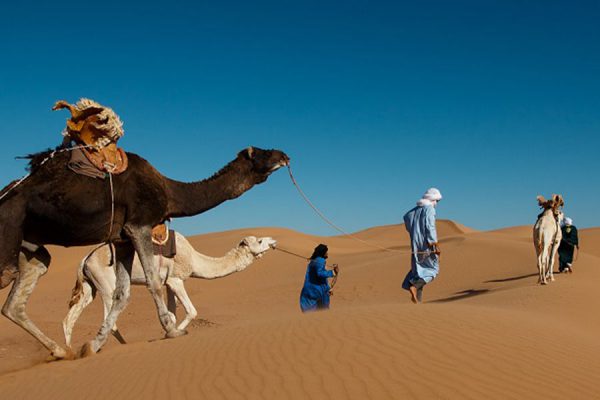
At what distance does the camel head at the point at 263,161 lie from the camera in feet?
26.9

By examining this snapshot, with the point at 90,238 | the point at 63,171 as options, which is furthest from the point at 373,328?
the point at 63,171

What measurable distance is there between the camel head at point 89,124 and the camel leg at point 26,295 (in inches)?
58.2

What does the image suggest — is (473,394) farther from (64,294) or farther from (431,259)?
(64,294)

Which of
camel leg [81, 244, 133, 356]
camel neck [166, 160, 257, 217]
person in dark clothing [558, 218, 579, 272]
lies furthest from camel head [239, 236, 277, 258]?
person in dark clothing [558, 218, 579, 272]

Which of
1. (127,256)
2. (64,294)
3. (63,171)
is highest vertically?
(63,171)

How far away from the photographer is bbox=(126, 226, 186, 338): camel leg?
290 inches

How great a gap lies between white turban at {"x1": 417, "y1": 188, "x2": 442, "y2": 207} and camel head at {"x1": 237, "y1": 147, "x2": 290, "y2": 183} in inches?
140

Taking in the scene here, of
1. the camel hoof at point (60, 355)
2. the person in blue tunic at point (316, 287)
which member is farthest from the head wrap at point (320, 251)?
the camel hoof at point (60, 355)

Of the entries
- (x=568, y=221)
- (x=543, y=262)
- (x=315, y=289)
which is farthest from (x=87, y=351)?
(x=568, y=221)

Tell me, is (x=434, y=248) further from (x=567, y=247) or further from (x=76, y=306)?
(x=567, y=247)

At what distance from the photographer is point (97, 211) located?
273 inches

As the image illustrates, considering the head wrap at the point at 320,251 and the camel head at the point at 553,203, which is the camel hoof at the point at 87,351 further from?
the camel head at the point at 553,203

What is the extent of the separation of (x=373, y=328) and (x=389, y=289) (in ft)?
55.0

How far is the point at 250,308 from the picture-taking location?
21.9 meters
